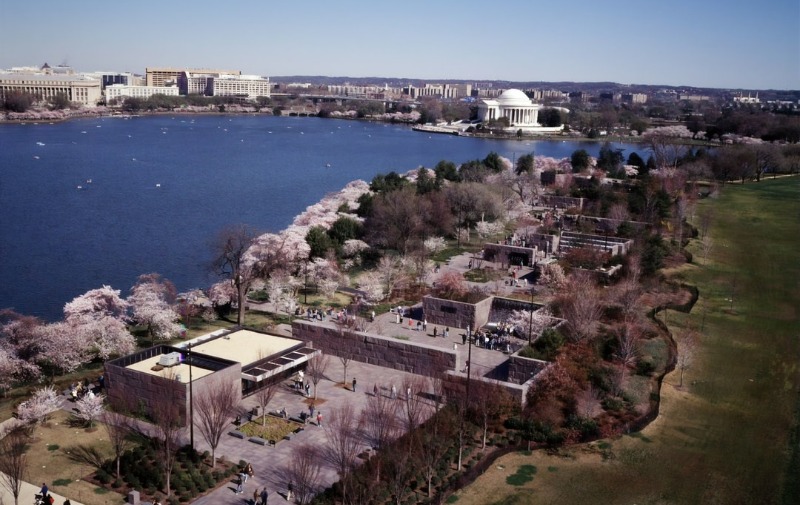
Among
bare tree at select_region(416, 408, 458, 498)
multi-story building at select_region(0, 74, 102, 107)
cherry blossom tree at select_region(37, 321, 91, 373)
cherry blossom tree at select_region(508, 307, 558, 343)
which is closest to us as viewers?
bare tree at select_region(416, 408, 458, 498)

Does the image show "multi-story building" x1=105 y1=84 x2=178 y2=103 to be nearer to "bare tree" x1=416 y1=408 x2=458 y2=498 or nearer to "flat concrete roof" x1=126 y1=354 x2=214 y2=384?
"flat concrete roof" x1=126 y1=354 x2=214 y2=384

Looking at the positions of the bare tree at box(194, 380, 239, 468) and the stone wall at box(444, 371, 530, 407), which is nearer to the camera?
the bare tree at box(194, 380, 239, 468)

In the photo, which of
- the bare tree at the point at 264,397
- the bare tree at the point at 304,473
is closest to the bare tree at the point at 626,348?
the bare tree at the point at 304,473

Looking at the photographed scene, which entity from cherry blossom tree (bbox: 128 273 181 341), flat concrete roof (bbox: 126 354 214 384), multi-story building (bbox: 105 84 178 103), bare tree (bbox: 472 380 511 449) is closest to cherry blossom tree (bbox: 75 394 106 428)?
flat concrete roof (bbox: 126 354 214 384)

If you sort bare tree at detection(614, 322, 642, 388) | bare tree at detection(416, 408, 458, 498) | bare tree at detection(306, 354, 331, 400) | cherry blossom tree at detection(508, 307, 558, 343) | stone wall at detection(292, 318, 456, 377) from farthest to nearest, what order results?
cherry blossom tree at detection(508, 307, 558, 343) < stone wall at detection(292, 318, 456, 377) < bare tree at detection(614, 322, 642, 388) < bare tree at detection(306, 354, 331, 400) < bare tree at detection(416, 408, 458, 498)

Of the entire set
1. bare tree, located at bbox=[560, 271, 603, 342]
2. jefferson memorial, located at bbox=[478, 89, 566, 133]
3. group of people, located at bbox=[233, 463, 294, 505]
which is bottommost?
group of people, located at bbox=[233, 463, 294, 505]

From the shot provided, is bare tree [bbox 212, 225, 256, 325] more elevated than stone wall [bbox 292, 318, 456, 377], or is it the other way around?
bare tree [bbox 212, 225, 256, 325]

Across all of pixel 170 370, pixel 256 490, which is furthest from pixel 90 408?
pixel 256 490
